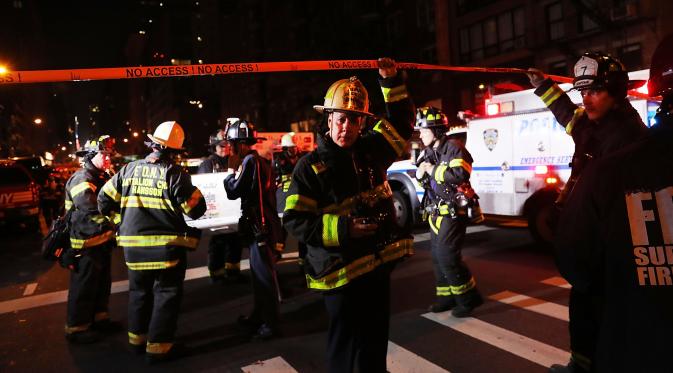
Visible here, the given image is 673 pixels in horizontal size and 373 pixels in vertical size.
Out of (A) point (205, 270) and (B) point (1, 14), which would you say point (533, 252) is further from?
(B) point (1, 14)

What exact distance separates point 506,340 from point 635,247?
306 centimetres

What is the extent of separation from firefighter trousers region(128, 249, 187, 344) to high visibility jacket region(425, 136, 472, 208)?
101 inches

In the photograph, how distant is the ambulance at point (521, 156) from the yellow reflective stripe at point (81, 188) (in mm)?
6288

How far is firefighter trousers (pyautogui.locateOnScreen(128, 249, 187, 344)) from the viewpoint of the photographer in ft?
13.5

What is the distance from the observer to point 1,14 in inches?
2781

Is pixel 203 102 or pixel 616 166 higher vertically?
pixel 203 102

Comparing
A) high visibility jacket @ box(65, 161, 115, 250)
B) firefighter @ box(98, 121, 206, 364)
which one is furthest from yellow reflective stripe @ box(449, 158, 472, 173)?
high visibility jacket @ box(65, 161, 115, 250)

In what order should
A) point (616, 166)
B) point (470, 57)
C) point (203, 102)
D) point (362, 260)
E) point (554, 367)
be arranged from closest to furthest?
point (616, 166) → point (362, 260) → point (554, 367) → point (470, 57) → point (203, 102)

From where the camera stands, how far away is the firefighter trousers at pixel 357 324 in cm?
271

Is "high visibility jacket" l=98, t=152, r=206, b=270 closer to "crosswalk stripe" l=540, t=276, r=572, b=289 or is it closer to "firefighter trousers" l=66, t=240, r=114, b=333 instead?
"firefighter trousers" l=66, t=240, r=114, b=333

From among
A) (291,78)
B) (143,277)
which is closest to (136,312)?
(143,277)

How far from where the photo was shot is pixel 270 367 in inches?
156

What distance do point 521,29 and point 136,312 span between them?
2463 cm

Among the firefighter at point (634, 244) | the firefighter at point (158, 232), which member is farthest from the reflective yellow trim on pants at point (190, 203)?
the firefighter at point (634, 244)
